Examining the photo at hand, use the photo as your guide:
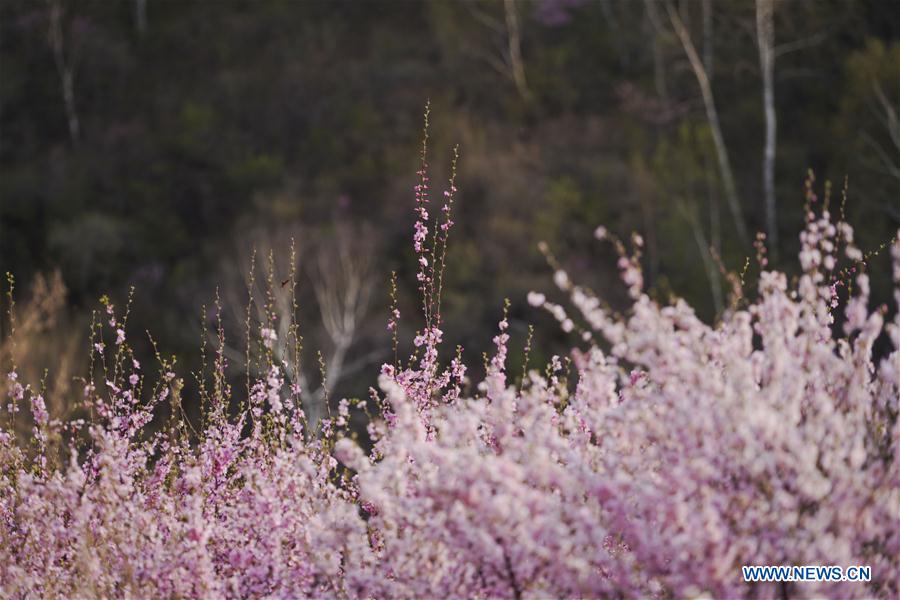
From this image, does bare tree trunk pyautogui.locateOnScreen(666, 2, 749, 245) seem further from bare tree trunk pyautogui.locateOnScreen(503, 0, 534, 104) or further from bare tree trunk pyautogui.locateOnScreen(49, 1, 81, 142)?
bare tree trunk pyautogui.locateOnScreen(49, 1, 81, 142)

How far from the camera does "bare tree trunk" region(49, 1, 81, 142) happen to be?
1280 inches

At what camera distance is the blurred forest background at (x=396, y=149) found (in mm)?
19266

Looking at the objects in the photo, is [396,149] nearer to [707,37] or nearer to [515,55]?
[515,55]

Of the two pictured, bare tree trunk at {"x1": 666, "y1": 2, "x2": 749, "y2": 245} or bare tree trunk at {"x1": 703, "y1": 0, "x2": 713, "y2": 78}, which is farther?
bare tree trunk at {"x1": 703, "y1": 0, "x2": 713, "y2": 78}

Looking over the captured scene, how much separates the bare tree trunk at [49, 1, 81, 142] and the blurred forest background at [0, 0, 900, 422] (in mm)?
138

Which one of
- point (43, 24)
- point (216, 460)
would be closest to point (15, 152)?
point (43, 24)

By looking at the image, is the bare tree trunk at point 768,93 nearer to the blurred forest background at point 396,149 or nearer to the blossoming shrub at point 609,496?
the blurred forest background at point 396,149

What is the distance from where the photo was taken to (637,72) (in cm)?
2741

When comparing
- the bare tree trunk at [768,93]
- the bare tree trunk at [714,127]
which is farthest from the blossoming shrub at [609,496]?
the bare tree trunk at [714,127]

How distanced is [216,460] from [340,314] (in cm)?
1592

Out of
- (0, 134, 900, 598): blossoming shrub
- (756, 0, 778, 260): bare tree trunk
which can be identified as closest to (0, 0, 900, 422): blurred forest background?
(756, 0, 778, 260): bare tree trunk

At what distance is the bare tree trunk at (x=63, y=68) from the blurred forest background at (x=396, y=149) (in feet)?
0.45

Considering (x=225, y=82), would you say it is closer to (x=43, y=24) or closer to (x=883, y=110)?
(x=43, y=24)

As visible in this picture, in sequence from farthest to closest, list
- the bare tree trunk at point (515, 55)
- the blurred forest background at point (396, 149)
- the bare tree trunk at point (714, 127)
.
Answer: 1. the bare tree trunk at point (515, 55)
2. the blurred forest background at point (396, 149)
3. the bare tree trunk at point (714, 127)
